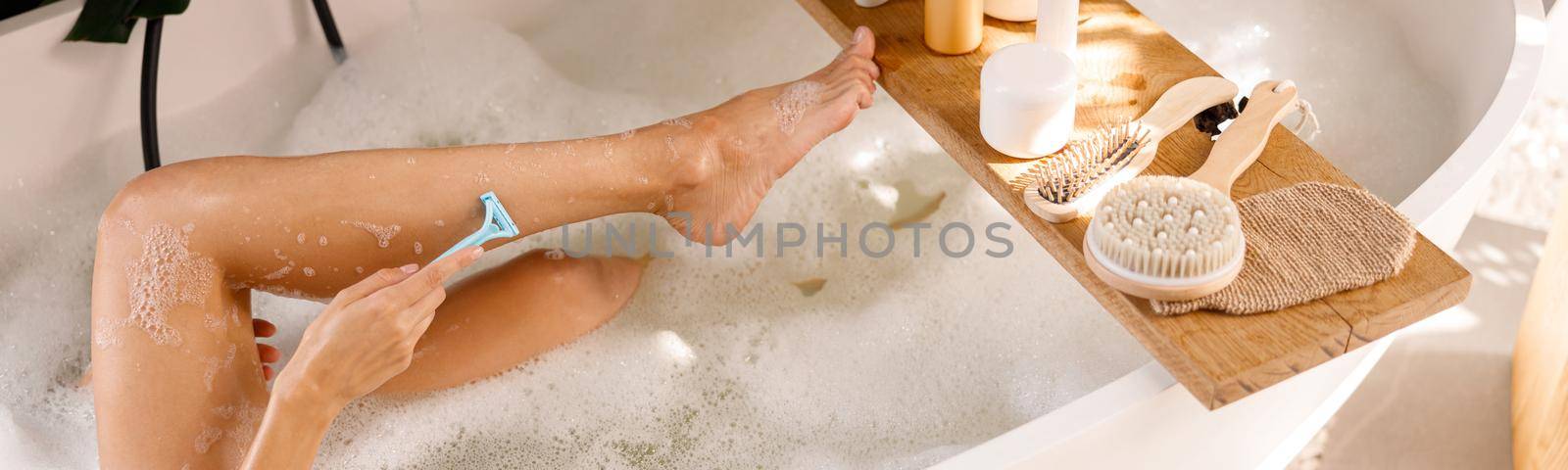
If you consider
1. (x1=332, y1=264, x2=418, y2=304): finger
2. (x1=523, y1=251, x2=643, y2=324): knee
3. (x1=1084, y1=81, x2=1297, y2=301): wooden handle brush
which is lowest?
(x1=523, y1=251, x2=643, y2=324): knee

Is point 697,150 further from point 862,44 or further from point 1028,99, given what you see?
point 1028,99

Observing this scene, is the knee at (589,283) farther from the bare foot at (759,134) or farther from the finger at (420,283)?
the finger at (420,283)

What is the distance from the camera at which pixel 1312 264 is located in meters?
1.07

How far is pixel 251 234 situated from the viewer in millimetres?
1274

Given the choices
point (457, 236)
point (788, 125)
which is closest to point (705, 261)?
point (788, 125)

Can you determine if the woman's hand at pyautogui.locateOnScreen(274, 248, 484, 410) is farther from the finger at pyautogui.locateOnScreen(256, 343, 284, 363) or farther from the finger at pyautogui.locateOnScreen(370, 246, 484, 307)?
the finger at pyautogui.locateOnScreen(256, 343, 284, 363)

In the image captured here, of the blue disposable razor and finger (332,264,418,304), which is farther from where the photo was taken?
the blue disposable razor

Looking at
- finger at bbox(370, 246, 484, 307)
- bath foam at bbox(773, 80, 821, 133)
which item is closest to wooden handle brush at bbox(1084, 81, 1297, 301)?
bath foam at bbox(773, 80, 821, 133)

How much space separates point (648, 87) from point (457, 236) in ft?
2.48

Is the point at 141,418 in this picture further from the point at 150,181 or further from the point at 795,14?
the point at 795,14

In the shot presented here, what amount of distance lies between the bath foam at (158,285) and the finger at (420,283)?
263 millimetres

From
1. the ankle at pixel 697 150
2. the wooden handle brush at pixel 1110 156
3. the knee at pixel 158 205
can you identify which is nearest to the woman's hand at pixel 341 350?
the knee at pixel 158 205

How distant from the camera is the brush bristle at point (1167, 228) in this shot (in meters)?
1.00

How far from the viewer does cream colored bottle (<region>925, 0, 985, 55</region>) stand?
54.5 inches
